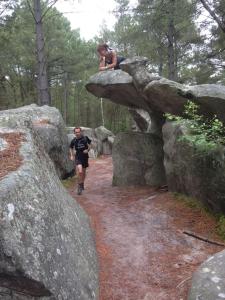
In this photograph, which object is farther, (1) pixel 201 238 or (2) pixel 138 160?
(2) pixel 138 160

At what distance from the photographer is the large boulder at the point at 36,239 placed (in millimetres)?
3482

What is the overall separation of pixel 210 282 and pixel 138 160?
19.9 feet

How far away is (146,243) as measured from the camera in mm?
6414

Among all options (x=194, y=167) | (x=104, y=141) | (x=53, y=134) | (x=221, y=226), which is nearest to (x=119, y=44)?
(x=104, y=141)

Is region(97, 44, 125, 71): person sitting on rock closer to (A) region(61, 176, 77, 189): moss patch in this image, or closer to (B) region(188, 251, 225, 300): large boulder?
(A) region(61, 176, 77, 189): moss patch

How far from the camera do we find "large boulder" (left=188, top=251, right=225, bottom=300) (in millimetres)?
4336

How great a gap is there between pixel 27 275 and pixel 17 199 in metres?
0.79

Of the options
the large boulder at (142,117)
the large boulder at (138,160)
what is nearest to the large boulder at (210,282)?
the large boulder at (138,160)

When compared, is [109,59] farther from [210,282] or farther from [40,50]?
[210,282]

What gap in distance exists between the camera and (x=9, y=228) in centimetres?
353

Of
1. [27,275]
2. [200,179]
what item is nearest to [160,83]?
[200,179]

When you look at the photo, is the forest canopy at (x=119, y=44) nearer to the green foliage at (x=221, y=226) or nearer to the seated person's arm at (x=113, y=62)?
the seated person's arm at (x=113, y=62)

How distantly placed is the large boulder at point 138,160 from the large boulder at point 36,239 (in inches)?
198

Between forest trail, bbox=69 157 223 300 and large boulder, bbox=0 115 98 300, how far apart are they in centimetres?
45
